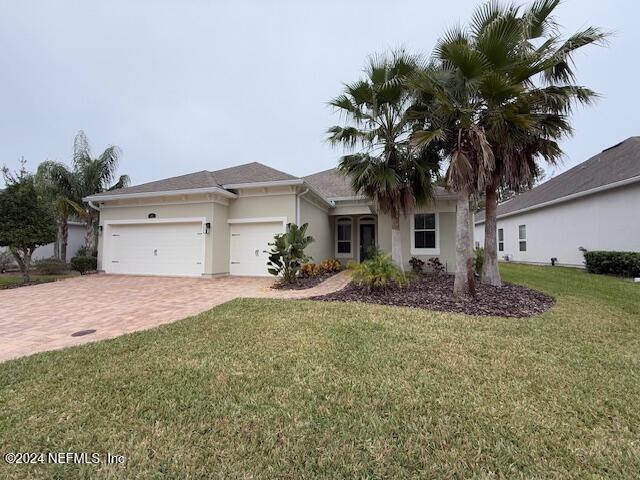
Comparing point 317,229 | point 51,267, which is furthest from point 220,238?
point 51,267

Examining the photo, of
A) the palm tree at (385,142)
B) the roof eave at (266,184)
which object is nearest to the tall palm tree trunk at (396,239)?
the palm tree at (385,142)

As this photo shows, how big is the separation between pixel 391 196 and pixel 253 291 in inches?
197

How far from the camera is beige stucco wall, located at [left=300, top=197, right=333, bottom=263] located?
11.8m

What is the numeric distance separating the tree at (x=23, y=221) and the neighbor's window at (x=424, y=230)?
14.0 m

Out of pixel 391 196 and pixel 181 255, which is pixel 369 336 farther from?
pixel 181 255

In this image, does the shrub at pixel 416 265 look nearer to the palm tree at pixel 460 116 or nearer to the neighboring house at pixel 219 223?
the neighboring house at pixel 219 223

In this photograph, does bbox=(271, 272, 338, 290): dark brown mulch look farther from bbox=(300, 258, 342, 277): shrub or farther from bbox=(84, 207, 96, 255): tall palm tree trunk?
bbox=(84, 207, 96, 255): tall palm tree trunk

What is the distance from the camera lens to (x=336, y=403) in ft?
9.04

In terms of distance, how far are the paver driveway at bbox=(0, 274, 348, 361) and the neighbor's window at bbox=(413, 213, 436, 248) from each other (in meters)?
4.11

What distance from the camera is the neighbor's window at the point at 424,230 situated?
12.4m

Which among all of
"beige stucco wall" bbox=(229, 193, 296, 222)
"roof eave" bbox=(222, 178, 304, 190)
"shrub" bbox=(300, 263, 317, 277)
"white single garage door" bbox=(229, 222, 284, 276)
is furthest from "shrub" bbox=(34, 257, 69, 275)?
"shrub" bbox=(300, 263, 317, 277)

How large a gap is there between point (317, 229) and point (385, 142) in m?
5.22

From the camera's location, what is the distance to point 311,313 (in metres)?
5.65

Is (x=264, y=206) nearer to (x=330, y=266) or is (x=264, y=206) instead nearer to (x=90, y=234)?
(x=330, y=266)
